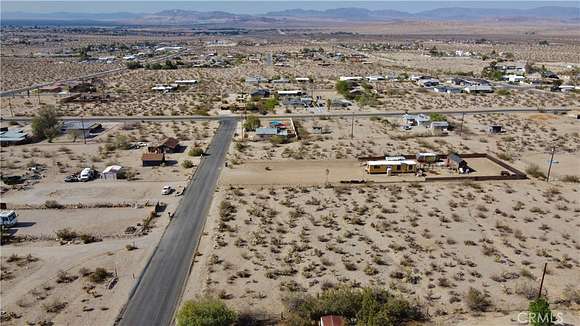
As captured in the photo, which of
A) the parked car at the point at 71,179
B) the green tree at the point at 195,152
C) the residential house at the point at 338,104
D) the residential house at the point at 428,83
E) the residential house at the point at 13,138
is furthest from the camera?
the residential house at the point at 428,83

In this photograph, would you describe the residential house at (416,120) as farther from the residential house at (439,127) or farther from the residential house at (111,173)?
the residential house at (111,173)

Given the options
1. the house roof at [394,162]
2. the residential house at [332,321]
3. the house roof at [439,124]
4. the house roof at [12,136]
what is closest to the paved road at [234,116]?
the house roof at [12,136]

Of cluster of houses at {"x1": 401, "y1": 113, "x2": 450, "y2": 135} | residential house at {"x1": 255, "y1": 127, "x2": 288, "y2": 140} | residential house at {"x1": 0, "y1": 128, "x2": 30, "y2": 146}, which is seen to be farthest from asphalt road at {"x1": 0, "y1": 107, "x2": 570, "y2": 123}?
residential house at {"x1": 255, "y1": 127, "x2": 288, "y2": 140}

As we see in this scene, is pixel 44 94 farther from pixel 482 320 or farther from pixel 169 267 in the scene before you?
pixel 482 320

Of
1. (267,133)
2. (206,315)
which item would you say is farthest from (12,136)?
(206,315)

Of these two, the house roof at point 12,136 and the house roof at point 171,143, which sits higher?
the house roof at point 171,143
